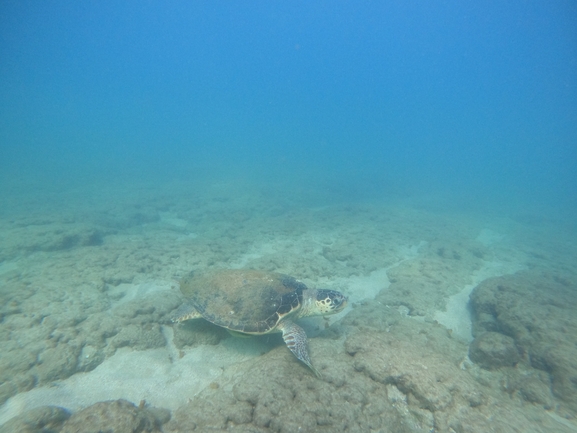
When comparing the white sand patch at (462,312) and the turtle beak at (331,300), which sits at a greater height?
the turtle beak at (331,300)

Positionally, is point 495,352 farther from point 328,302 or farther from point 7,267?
A: point 7,267

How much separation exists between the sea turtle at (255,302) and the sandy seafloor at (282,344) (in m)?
0.46

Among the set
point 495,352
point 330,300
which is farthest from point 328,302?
point 495,352

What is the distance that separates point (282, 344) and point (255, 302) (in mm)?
1114

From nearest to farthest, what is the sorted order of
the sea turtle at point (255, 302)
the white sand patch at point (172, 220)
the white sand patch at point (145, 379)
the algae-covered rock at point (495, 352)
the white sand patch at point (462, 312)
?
the white sand patch at point (145, 379)
the sea turtle at point (255, 302)
the algae-covered rock at point (495, 352)
the white sand patch at point (462, 312)
the white sand patch at point (172, 220)

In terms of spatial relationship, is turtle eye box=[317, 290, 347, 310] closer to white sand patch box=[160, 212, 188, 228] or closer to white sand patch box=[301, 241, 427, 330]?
white sand patch box=[301, 241, 427, 330]

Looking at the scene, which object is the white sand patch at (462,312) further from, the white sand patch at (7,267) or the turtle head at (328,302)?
the white sand patch at (7,267)

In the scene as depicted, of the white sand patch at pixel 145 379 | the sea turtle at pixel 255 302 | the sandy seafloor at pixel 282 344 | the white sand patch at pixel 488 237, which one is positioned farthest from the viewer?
the white sand patch at pixel 488 237

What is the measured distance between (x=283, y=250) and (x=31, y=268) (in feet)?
25.6

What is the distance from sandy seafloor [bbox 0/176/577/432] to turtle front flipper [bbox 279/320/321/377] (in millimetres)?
184

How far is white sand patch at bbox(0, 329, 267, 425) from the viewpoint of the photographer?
3502 mm

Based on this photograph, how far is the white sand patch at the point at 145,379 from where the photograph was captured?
3502mm

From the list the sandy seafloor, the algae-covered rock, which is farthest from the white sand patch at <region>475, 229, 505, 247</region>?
the algae-covered rock

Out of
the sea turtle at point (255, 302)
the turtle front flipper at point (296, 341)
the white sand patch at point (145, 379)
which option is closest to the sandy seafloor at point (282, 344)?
the white sand patch at point (145, 379)
